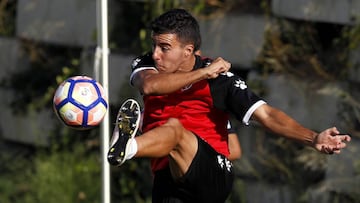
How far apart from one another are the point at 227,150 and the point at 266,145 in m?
2.45

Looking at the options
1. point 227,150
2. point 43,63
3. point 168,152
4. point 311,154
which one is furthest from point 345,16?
point 43,63

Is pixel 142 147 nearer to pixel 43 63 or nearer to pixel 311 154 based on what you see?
pixel 311 154

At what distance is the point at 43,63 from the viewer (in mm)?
12336

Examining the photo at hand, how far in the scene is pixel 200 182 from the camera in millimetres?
7227

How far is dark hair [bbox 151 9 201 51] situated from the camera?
23.4 ft

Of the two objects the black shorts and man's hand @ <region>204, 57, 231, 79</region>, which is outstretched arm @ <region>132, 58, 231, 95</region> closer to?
man's hand @ <region>204, 57, 231, 79</region>

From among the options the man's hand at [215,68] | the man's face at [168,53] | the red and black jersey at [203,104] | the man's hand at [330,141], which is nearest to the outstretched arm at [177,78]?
the man's hand at [215,68]

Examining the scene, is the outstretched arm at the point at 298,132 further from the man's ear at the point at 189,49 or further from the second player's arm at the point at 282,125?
the man's ear at the point at 189,49

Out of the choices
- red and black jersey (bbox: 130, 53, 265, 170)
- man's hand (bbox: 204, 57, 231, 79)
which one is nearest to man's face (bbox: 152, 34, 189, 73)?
red and black jersey (bbox: 130, 53, 265, 170)

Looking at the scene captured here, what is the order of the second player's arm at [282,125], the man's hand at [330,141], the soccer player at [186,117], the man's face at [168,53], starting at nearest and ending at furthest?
the man's hand at [330,141] → the soccer player at [186,117] → the second player's arm at [282,125] → the man's face at [168,53]

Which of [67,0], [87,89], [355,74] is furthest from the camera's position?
[67,0]

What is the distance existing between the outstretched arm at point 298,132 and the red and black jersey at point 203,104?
0.07m

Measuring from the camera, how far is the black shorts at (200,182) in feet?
23.6

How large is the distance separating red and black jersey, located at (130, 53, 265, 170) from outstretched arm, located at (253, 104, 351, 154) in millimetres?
75
